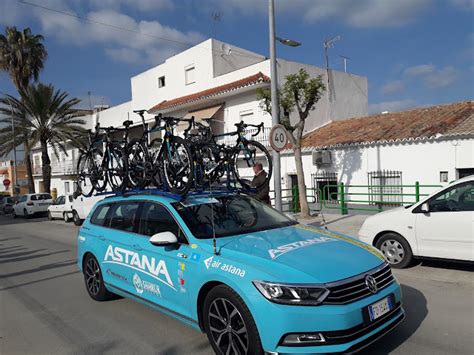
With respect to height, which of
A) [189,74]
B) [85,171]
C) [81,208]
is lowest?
[81,208]

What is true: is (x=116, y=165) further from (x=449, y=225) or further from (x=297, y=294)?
(x=449, y=225)

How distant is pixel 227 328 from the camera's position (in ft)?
11.4

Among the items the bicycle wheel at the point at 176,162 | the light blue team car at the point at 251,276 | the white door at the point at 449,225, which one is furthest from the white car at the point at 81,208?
the white door at the point at 449,225

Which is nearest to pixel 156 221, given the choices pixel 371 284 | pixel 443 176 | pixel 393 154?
pixel 371 284

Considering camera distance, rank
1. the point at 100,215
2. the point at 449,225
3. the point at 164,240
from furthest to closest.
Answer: the point at 449,225 → the point at 100,215 → the point at 164,240

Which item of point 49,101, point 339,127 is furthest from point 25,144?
point 339,127

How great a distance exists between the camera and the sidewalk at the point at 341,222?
11.0m

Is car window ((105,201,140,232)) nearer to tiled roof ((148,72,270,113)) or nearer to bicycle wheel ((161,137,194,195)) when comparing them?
bicycle wheel ((161,137,194,195))

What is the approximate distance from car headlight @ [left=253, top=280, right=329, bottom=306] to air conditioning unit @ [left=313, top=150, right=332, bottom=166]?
49.5 feet

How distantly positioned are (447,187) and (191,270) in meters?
4.41

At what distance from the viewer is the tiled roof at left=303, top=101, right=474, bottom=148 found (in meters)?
14.9

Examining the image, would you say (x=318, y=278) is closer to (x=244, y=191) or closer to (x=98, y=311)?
(x=244, y=191)

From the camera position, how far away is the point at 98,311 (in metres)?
5.29

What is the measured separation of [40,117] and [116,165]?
20.7m
